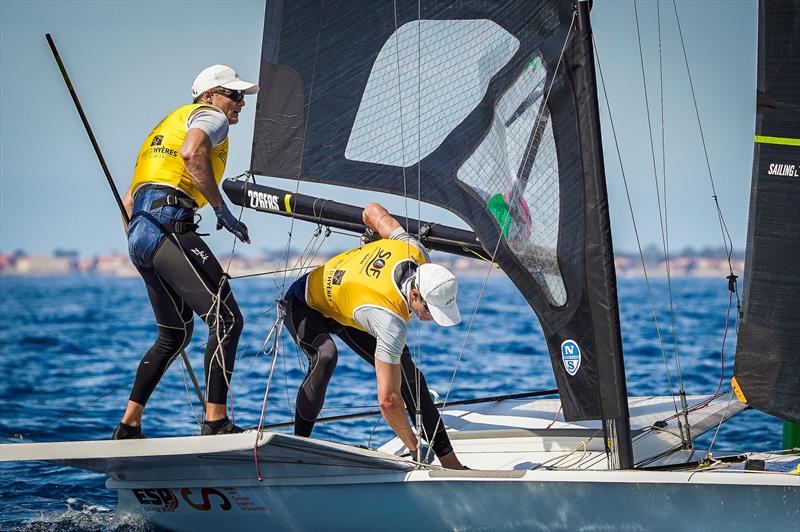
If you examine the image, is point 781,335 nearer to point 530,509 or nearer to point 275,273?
point 530,509

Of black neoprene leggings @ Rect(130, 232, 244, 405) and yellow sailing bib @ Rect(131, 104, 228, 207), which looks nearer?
Answer: black neoprene leggings @ Rect(130, 232, 244, 405)

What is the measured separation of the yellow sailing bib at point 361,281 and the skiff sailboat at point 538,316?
45 cm

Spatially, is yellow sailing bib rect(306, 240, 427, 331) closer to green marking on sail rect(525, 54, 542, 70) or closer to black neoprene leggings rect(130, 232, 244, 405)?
black neoprene leggings rect(130, 232, 244, 405)

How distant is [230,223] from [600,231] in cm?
141

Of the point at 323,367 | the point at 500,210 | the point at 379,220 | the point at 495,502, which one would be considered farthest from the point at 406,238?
the point at 495,502

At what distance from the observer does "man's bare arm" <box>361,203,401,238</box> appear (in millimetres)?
4801

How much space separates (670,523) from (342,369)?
7.55m

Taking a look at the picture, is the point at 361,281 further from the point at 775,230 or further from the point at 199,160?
the point at 775,230

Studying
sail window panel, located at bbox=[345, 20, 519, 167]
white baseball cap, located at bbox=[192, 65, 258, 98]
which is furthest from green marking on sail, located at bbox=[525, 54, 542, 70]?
white baseball cap, located at bbox=[192, 65, 258, 98]

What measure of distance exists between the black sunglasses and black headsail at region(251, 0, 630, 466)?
950 millimetres

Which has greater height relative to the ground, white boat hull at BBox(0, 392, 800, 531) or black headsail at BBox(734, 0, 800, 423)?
black headsail at BBox(734, 0, 800, 423)

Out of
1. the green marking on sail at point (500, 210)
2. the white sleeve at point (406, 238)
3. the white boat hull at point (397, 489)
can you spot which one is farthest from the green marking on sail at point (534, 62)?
the white boat hull at point (397, 489)

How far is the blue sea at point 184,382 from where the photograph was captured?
550cm

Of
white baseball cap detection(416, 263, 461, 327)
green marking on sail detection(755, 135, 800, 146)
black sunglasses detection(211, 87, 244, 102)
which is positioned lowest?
white baseball cap detection(416, 263, 461, 327)
